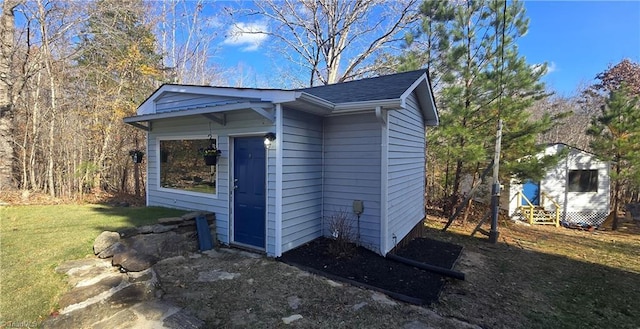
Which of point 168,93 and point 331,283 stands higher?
point 168,93

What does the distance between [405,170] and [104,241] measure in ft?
17.2

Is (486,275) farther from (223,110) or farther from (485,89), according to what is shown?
(485,89)

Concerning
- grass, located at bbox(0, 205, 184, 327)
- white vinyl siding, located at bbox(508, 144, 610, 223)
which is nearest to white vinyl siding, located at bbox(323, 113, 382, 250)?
grass, located at bbox(0, 205, 184, 327)

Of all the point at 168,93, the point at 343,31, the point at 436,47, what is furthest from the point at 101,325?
the point at 343,31

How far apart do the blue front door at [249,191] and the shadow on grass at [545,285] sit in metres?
2.92

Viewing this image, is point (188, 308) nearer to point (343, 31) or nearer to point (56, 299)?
point (56, 299)

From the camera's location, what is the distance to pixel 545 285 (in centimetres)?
452

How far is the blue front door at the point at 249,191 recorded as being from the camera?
4773 millimetres

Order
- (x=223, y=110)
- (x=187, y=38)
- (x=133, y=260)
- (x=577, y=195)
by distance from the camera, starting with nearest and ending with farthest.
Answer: (x=133, y=260), (x=223, y=110), (x=577, y=195), (x=187, y=38)

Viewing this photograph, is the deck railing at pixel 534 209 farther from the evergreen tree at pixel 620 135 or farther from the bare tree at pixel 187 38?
the bare tree at pixel 187 38

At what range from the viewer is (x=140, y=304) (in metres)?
2.95

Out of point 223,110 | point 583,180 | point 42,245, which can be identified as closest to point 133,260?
point 42,245

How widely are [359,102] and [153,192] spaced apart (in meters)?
4.95

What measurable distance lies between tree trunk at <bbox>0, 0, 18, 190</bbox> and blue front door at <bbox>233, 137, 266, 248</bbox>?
8132 mm
